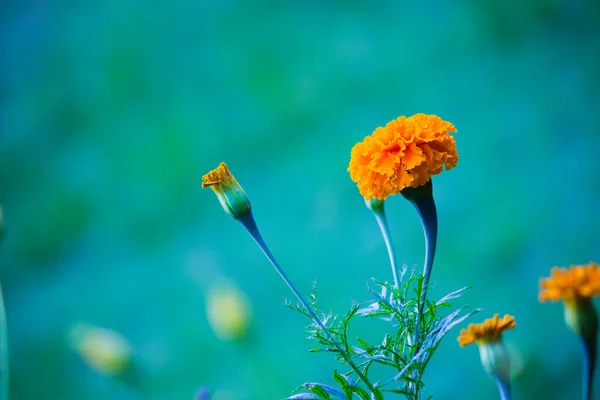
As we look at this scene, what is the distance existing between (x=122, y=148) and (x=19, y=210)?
0.21 m

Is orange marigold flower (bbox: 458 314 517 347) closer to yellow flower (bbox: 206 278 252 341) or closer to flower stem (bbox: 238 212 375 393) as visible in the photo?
flower stem (bbox: 238 212 375 393)

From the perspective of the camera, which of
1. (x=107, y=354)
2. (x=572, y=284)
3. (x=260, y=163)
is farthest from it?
(x=260, y=163)

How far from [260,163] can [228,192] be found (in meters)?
0.71

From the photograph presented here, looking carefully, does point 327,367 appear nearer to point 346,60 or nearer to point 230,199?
point 346,60

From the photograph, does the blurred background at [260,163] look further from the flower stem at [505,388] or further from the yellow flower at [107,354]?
the flower stem at [505,388]

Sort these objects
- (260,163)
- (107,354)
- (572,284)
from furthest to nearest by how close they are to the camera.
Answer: (260,163) < (107,354) < (572,284)

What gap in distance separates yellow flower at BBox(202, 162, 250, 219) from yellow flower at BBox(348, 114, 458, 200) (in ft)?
0.24

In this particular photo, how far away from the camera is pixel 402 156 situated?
0.35 meters

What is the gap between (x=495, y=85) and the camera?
110 cm

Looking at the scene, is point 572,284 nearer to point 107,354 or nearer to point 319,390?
point 319,390

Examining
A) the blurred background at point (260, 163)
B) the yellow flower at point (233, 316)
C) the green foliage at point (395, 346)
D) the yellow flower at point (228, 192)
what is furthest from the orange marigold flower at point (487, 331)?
the blurred background at point (260, 163)

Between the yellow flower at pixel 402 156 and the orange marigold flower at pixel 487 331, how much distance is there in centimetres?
9

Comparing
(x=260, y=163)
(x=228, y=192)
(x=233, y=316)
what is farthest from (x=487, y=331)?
(x=260, y=163)

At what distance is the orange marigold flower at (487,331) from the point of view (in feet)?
1.08
